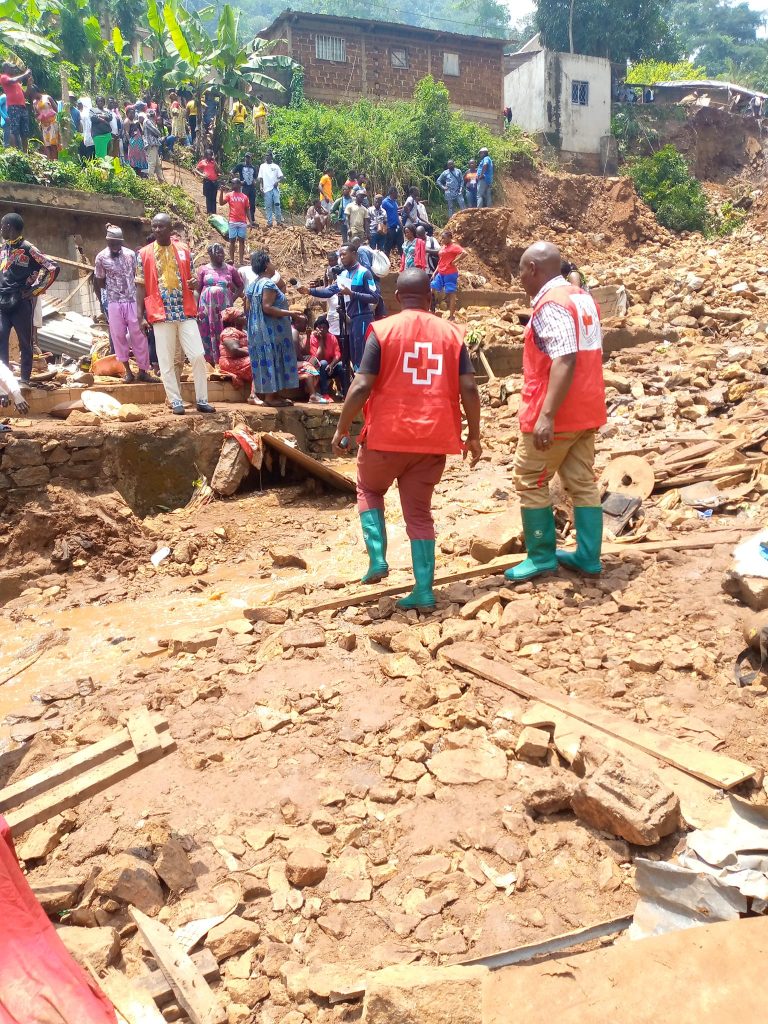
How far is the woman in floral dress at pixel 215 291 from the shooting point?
9.20m

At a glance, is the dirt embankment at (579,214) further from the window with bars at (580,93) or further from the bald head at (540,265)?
the bald head at (540,265)

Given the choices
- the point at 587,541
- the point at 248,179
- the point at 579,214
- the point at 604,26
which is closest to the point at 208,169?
the point at 248,179

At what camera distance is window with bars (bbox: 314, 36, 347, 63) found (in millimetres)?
25875

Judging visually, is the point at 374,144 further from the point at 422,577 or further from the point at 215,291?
the point at 422,577

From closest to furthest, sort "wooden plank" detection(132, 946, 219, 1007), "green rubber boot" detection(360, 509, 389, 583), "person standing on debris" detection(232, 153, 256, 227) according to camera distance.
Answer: "wooden plank" detection(132, 946, 219, 1007) → "green rubber boot" detection(360, 509, 389, 583) → "person standing on debris" detection(232, 153, 256, 227)

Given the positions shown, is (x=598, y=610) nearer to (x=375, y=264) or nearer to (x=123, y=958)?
(x=123, y=958)

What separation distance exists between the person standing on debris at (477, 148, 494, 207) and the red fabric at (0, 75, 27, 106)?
10558 mm

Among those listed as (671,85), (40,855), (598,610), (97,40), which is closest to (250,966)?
(40,855)

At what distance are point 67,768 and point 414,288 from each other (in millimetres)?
2785

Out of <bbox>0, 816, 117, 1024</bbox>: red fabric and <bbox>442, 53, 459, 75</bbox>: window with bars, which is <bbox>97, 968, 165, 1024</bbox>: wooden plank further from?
<bbox>442, 53, 459, 75</bbox>: window with bars

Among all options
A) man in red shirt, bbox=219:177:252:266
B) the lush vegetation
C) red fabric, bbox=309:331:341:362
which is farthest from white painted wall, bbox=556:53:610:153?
red fabric, bbox=309:331:341:362

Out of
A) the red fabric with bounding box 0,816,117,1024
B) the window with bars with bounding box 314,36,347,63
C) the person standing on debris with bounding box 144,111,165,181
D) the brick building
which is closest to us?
the red fabric with bounding box 0,816,117,1024

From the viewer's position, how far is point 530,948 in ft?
7.04

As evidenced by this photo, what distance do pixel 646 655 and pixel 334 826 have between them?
162 cm
